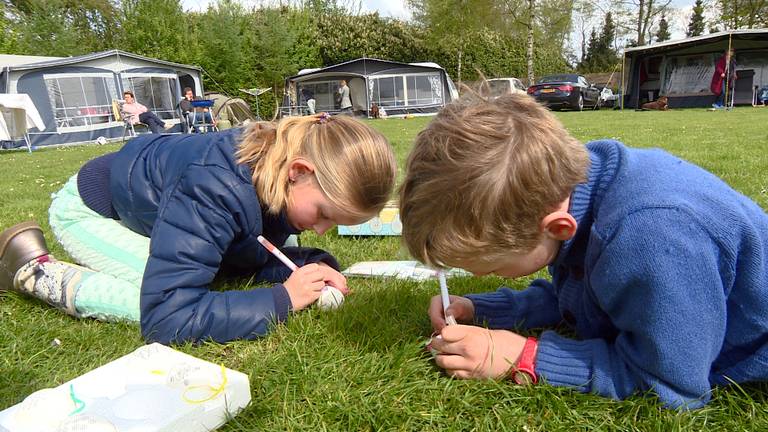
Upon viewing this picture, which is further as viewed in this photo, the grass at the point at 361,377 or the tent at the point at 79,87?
the tent at the point at 79,87

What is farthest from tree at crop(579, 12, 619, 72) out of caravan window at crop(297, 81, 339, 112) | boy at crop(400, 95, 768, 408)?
boy at crop(400, 95, 768, 408)

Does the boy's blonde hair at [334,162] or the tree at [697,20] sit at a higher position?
the tree at [697,20]

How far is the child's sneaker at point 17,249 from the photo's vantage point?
7.41 feet

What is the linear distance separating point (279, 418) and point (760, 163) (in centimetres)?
465

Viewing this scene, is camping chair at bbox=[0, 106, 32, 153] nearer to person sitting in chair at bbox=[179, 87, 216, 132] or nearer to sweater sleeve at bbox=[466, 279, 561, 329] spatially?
person sitting in chair at bbox=[179, 87, 216, 132]

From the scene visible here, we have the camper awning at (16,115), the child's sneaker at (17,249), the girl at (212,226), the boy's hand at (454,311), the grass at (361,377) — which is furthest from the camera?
the camper awning at (16,115)

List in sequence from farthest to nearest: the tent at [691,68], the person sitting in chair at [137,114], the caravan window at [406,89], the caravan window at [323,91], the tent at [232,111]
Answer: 1. the caravan window at [323,91]
2. the caravan window at [406,89]
3. the tent at [232,111]
4. the tent at [691,68]
5. the person sitting in chair at [137,114]

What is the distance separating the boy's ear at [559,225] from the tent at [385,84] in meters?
21.2

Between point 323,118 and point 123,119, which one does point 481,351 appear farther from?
point 123,119

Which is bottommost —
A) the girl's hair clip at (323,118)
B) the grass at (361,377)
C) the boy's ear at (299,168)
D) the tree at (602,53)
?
the grass at (361,377)

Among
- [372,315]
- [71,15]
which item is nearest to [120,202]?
[372,315]

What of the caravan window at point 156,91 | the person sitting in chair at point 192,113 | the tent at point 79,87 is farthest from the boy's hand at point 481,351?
the caravan window at point 156,91

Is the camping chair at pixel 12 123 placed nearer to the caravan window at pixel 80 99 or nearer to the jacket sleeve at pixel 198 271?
the caravan window at pixel 80 99

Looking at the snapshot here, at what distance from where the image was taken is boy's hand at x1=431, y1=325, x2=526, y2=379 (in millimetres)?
1442
